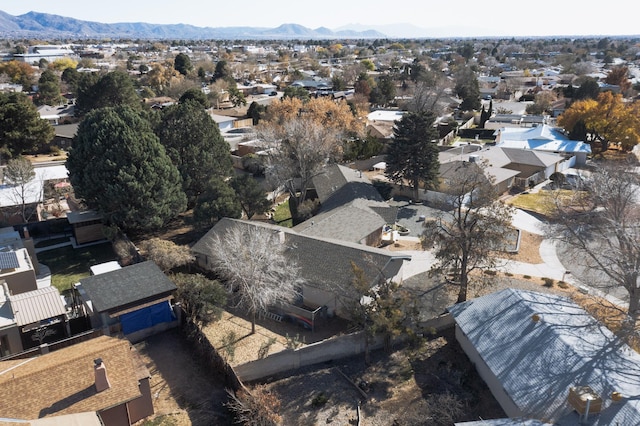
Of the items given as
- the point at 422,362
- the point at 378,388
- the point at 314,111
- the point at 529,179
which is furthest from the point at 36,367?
the point at 529,179

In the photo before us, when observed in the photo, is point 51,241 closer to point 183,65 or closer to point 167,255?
point 167,255

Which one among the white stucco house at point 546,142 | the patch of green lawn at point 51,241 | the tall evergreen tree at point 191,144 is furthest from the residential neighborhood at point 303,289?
the white stucco house at point 546,142

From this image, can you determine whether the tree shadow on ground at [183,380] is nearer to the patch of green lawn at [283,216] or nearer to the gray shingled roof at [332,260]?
the gray shingled roof at [332,260]

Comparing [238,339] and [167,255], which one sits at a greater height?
[167,255]

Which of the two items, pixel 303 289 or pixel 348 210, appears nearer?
pixel 303 289

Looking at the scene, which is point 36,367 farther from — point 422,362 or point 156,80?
point 156,80

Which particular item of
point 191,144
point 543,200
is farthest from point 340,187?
point 543,200
